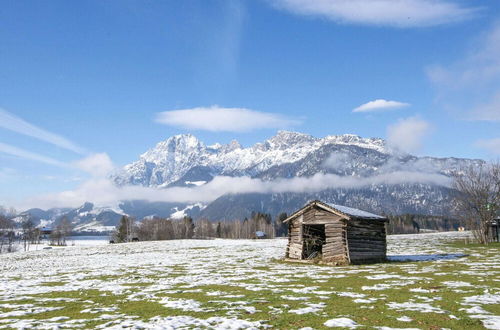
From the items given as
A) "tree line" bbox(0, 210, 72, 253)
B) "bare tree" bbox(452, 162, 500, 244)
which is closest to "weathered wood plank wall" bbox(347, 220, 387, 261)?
"bare tree" bbox(452, 162, 500, 244)

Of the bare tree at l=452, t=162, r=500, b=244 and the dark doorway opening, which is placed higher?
the bare tree at l=452, t=162, r=500, b=244

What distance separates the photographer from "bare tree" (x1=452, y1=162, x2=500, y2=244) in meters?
54.7

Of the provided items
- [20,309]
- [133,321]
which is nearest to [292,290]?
[133,321]

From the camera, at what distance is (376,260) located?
36812mm

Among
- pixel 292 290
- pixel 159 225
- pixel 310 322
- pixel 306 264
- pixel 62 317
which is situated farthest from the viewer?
pixel 159 225

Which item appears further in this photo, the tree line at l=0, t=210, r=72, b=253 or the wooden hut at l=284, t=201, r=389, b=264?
the tree line at l=0, t=210, r=72, b=253

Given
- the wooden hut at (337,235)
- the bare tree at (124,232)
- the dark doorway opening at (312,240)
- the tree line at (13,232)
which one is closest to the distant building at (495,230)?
the wooden hut at (337,235)

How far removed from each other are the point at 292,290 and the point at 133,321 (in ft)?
28.7

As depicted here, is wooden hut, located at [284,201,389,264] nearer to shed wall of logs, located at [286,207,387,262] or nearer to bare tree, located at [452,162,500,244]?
shed wall of logs, located at [286,207,387,262]

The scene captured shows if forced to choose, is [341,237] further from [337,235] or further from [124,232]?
[124,232]

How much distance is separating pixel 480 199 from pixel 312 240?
31655 millimetres

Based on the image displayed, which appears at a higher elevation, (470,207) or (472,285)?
(470,207)

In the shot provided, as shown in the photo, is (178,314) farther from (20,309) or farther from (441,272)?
(441,272)

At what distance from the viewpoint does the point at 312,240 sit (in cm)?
4050
